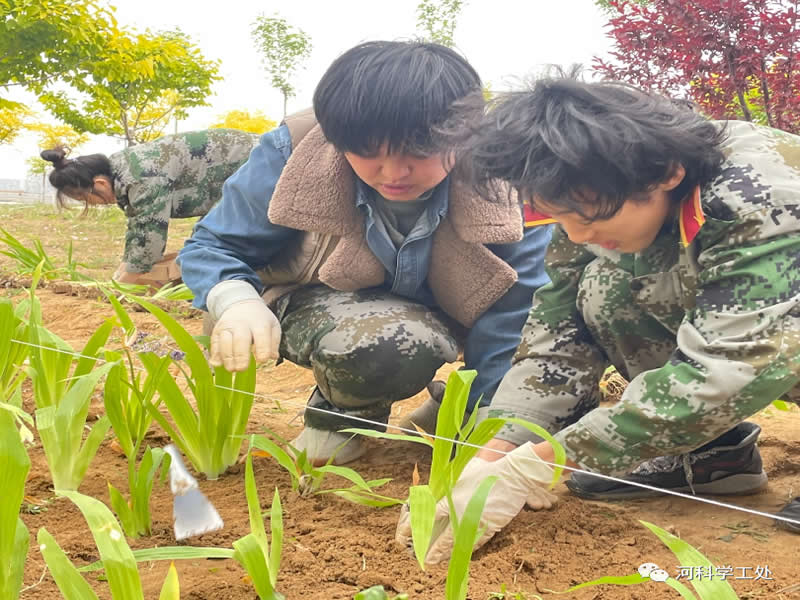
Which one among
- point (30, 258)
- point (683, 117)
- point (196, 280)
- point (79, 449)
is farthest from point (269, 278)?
point (30, 258)

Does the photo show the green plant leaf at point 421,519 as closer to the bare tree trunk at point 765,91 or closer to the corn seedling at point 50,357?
the corn seedling at point 50,357

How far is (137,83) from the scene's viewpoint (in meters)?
11.4

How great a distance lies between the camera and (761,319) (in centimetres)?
121

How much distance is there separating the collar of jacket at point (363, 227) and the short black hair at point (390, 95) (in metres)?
0.17

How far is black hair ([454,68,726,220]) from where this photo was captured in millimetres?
1205

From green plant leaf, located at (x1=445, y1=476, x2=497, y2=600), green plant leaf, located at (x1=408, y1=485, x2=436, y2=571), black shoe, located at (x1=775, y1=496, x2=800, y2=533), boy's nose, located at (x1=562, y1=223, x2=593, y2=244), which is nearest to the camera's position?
green plant leaf, located at (x1=445, y1=476, x2=497, y2=600)

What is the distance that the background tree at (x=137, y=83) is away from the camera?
9.00 metres

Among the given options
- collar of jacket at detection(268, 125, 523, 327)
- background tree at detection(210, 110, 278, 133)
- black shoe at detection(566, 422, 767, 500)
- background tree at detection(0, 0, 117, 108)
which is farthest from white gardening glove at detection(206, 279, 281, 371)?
background tree at detection(210, 110, 278, 133)

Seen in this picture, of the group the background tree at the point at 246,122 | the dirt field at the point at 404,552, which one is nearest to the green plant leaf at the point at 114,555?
the dirt field at the point at 404,552

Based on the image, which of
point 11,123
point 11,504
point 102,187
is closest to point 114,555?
point 11,504

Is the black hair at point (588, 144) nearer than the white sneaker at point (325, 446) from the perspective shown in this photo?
Yes

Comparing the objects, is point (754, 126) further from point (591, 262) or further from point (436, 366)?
Result: point (436, 366)

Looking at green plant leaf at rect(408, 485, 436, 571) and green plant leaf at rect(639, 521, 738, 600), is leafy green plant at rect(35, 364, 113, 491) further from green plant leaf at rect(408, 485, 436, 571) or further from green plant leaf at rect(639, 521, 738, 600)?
green plant leaf at rect(639, 521, 738, 600)

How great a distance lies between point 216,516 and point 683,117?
111 centimetres
